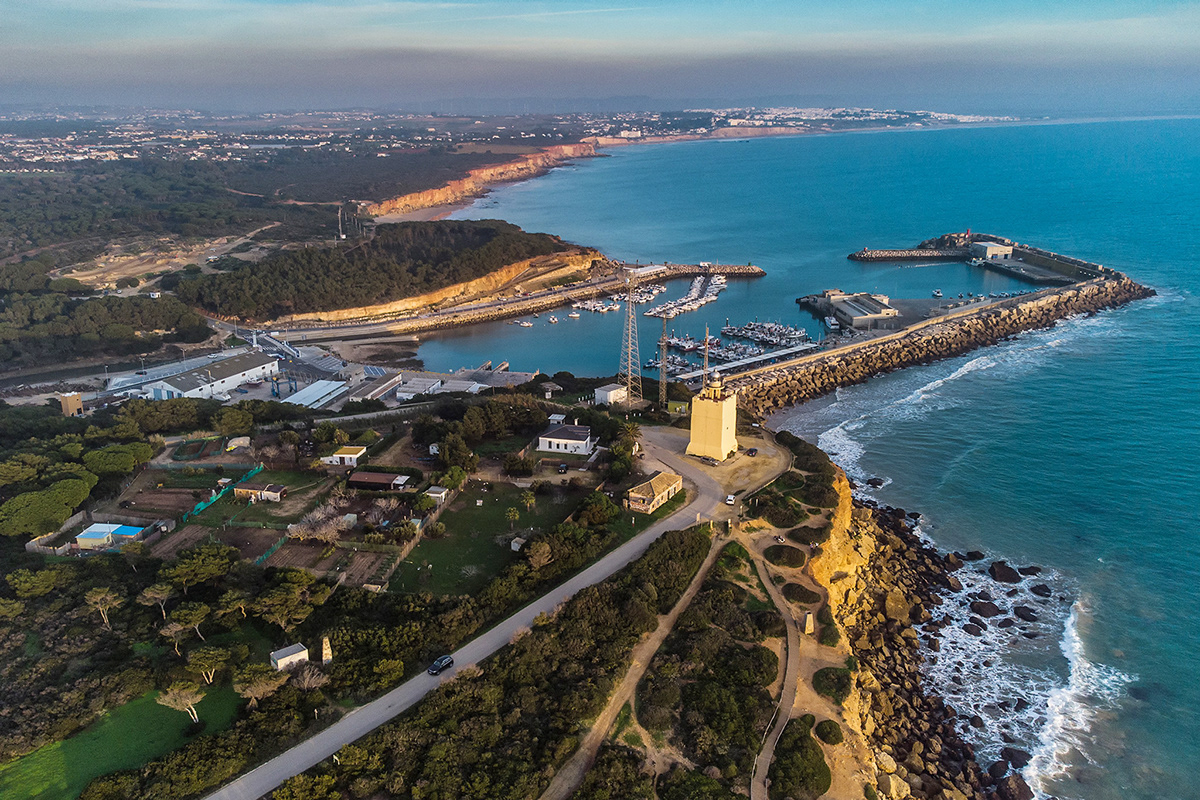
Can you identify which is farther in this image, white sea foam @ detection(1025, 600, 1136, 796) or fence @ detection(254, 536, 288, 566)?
fence @ detection(254, 536, 288, 566)

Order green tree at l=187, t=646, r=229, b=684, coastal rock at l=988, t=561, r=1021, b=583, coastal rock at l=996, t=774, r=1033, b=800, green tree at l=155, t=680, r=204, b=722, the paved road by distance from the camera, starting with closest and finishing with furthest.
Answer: the paved road, green tree at l=155, t=680, r=204, b=722, green tree at l=187, t=646, r=229, b=684, coastal rock at l=996, t=774, r=1033, b=800, coastal rock at l=988, t=561, r=1021, b=583

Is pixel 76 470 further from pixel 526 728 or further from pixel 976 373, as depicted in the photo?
pixel 976 373

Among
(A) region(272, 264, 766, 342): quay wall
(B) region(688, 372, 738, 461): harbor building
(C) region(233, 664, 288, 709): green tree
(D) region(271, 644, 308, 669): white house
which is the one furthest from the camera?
(A) region(272, 264, 766, 342): quay wall

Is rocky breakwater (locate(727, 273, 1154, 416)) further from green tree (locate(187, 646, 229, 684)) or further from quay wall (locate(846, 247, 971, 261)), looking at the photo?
green tree (locate(187, 646, 229, 684))

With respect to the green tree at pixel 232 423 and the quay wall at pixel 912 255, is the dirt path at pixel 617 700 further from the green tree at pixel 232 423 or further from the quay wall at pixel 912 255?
the quay wall at pixel 912 255

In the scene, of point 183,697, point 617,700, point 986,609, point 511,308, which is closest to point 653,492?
point 617,700

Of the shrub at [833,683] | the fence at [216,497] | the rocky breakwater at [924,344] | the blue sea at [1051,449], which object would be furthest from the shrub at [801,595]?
the rocky breakwater at [924,344]

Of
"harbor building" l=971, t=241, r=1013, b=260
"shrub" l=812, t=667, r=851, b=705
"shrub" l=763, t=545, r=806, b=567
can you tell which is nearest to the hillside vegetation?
"harbor building" l=971, t=241, r=1013, b=260
